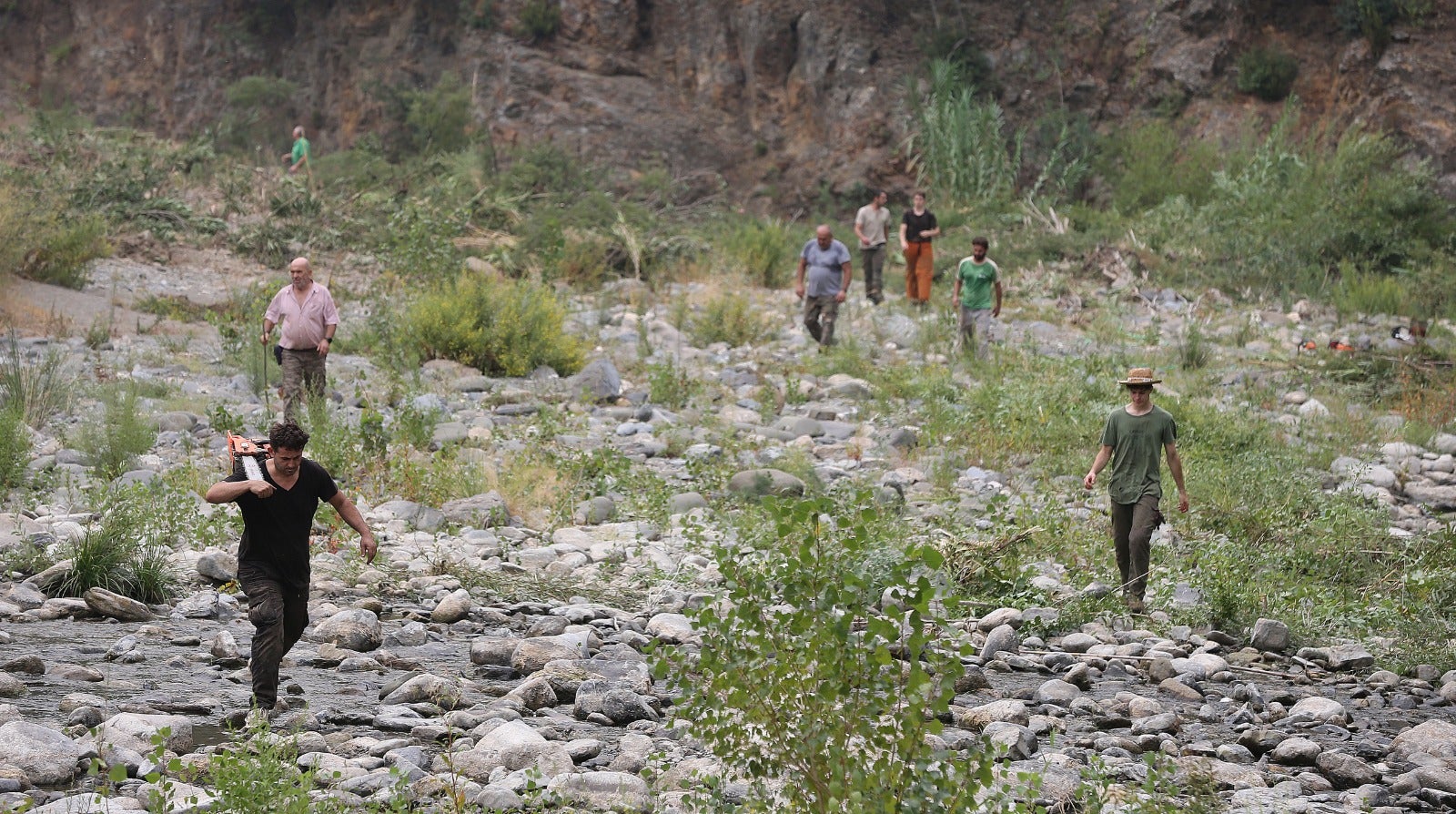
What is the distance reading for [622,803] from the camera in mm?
4078

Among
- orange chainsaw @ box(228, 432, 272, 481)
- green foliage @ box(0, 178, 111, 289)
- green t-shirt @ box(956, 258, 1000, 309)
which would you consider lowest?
orange chainsaw @ box(228, 432, 272, 481)

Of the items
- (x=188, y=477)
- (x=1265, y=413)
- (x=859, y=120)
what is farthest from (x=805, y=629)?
(x=859, y=120)

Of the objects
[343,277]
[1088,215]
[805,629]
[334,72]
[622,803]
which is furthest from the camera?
[334,72]

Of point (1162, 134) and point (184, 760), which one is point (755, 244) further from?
point (184, 760)

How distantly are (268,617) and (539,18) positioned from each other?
78.3 feet

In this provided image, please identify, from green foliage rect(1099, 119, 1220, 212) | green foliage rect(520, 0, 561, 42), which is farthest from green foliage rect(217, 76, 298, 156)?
green foliage rect(1099, 119, 1220, 212)

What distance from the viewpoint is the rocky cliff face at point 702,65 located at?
23.9 m

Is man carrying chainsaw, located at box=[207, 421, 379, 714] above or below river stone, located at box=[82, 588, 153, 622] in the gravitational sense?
above

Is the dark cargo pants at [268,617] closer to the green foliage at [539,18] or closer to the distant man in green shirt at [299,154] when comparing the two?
the distant man in green shirt at [299,154]

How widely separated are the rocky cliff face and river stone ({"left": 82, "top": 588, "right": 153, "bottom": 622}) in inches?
807

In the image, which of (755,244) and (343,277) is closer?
(343,277)

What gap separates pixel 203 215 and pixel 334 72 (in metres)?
11.0

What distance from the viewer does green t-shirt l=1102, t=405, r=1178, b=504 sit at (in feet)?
23.0

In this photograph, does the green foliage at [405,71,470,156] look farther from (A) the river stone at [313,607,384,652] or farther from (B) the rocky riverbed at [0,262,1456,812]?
(A) the river stone at [313,607,384,652]
